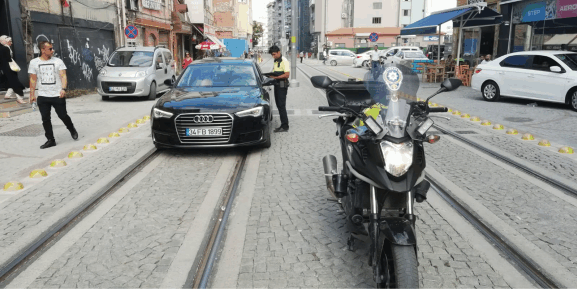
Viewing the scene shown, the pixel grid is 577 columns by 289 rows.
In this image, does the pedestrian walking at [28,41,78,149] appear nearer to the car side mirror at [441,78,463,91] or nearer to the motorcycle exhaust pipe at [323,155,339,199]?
the motorcycle exhaust pipe at [323,155,339,199]

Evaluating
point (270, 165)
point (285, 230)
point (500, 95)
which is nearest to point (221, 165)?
point (270, 165)

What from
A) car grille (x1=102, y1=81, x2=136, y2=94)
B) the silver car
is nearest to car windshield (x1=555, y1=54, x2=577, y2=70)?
the silver car

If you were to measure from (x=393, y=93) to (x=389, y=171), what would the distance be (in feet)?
2.04

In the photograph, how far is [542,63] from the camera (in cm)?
1342

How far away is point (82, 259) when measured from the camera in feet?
12.6

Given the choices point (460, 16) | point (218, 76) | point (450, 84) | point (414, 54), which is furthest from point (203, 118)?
point (414, 54)

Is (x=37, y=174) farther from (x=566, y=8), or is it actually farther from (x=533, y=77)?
(x=566, y=8)

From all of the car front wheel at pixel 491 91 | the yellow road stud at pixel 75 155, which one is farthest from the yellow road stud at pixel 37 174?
the car front wheel at pixel 491 91

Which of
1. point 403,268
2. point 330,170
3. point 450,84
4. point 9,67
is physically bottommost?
point 403,268

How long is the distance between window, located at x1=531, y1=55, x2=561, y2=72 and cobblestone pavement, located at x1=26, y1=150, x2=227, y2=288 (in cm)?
1117

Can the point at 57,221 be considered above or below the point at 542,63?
below

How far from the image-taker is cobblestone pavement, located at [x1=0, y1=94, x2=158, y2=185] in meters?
7.38

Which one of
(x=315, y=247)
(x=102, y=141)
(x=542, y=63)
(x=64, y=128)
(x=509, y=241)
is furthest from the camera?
(x=542, y=63)

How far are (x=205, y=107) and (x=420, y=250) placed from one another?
426 centimetres
